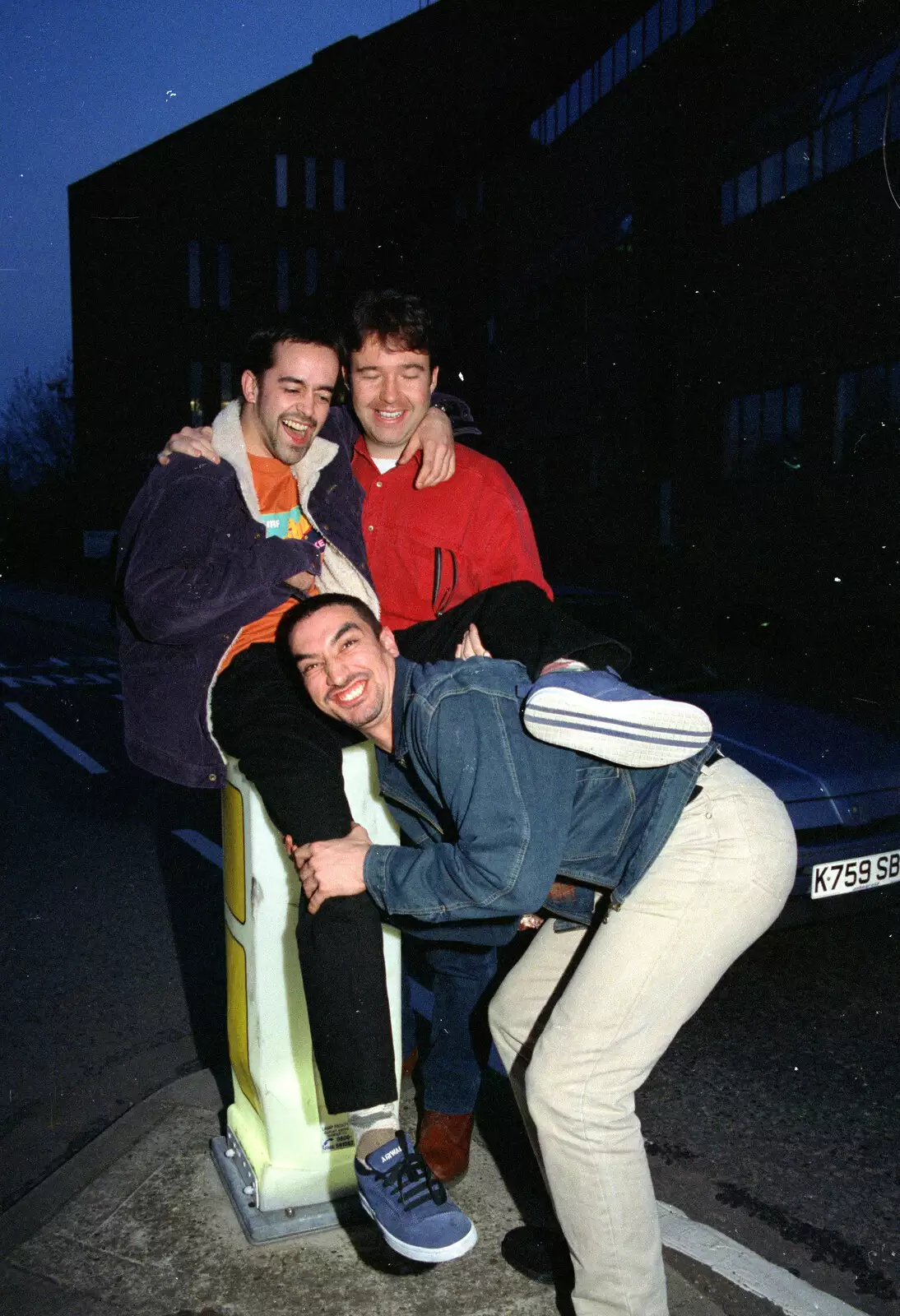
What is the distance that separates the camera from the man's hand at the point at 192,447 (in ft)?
9.91

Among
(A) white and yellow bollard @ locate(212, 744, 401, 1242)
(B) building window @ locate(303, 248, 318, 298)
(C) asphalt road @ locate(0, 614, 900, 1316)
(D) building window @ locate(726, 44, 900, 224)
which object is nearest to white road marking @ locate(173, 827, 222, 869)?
(C) asphalt road @ locate(0, 614, 900, 1316)

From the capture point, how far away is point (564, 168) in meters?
25.3

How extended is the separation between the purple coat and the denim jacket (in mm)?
576

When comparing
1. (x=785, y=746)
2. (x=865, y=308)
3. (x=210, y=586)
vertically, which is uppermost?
(x=865, y=308)

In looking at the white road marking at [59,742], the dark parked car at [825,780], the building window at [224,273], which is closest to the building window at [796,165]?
the white road marking at [59,742]

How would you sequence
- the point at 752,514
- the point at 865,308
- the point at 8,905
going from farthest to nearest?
the point at 752,514
the point at 865,308
the point at 8,905

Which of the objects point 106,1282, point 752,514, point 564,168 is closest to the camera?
point 106,1282

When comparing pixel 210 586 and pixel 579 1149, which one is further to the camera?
pixel 210 586

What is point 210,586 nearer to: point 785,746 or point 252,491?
point 252,491

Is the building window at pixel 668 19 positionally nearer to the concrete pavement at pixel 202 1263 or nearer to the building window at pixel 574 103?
the building window at pixel 574 103

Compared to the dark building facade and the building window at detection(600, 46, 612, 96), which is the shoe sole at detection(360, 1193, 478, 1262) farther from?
the building window at detection(600, 46, 612, 96)

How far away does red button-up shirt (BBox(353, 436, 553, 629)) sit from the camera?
10.9ft

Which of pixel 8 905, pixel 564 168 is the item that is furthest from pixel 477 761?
pixel 564 168

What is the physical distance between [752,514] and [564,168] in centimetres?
1075
